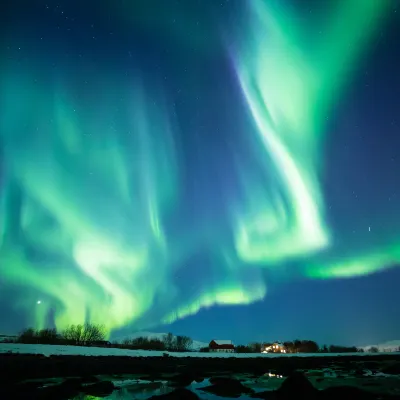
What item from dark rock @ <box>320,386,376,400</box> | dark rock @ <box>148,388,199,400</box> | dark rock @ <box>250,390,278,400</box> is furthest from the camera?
dark rock @ <box>250,390,278,400</box>

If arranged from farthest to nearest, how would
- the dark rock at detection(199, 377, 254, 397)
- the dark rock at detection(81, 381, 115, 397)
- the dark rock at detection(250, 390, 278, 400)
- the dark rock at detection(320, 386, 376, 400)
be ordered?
1. the dark rock at detection(199, 377, 254, 397)
2. the dark rock at detection(81, 381, 115, 397)
3. the dark rock at detection(250, 390, 278, 400)
4. the dark rock at detection(320, 386, 376, 400)

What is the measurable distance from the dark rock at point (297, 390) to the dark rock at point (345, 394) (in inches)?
37.6

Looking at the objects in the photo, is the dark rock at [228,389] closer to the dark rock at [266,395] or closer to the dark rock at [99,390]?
the dark rock at [266,395]

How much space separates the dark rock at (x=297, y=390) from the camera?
96.4 ft

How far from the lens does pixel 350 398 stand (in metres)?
28.2

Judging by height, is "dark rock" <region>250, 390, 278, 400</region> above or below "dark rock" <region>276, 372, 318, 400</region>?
below

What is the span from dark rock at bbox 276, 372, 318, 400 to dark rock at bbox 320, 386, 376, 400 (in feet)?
3.13

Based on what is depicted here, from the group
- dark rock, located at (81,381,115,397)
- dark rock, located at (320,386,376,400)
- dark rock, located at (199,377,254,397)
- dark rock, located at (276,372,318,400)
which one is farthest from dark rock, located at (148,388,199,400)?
dark rock, located at (320,386,376,400)

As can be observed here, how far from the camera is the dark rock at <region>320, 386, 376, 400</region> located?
93.2 feet

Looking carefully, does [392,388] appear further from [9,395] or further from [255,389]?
[9,395]

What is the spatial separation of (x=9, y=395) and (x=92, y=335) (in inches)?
5589

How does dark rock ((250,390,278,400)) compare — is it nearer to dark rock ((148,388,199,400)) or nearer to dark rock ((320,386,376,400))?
dark rock ((320,386,376,400))

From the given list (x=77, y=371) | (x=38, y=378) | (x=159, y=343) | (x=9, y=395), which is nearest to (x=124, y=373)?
(x=77, y=371)

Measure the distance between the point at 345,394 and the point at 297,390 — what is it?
395 centimetres
